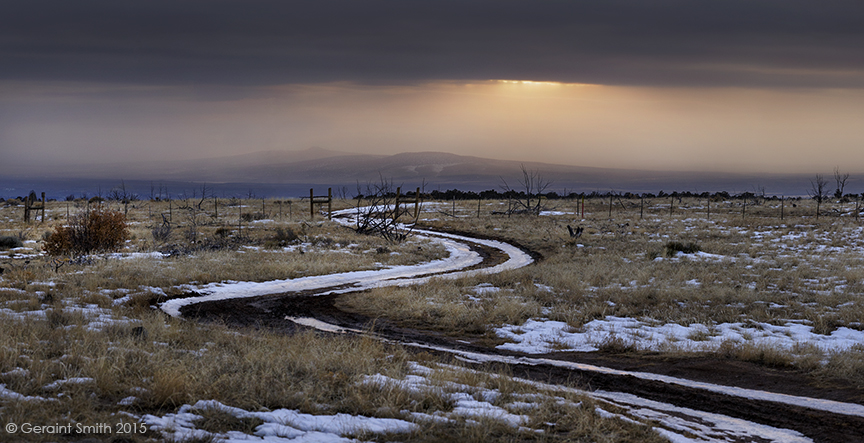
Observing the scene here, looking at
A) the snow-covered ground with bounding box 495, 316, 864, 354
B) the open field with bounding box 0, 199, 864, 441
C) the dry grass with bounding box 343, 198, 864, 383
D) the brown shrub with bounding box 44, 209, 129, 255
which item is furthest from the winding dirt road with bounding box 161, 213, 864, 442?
the brown shrub with bounding box 44, 209, 129, 255

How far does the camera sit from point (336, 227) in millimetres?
37312

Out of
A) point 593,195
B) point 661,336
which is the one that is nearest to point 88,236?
point 661,336

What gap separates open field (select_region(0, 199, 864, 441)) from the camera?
5.65 metres

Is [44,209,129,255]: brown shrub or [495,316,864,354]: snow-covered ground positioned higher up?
[44,209,129,255]: brown shrub

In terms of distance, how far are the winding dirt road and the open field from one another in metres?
0.48

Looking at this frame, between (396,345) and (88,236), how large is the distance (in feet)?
62.4

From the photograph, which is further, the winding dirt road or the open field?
the winding dirt road

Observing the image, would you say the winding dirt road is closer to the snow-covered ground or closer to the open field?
the open field

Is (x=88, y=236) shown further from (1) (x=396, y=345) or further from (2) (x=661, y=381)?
(2) (x=661, y=381)

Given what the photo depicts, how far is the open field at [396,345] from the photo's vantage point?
5648 mm

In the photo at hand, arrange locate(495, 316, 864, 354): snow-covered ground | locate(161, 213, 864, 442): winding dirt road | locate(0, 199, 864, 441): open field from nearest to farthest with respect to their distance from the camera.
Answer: locate(0, 199, 864, 441): open field, locate(161, 213, 864, 442): winding dirt road, locate(495, 316, 864, 354): snow-covered ground

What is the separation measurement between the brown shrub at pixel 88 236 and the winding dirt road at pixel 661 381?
10402 millimetres

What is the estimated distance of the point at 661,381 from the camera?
26.9ft

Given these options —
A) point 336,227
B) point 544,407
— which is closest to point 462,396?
point 544,407
